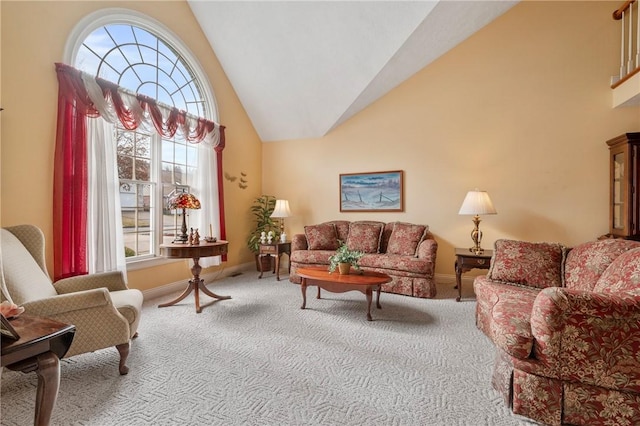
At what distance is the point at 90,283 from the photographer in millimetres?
2596

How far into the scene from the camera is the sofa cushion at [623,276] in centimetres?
176

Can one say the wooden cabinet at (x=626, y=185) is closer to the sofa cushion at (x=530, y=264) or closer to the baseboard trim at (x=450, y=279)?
the sofa cushion at (x=530, y=264)

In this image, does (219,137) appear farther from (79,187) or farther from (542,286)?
(542,286)

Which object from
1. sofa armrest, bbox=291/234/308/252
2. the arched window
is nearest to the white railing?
sofa armrest, bbox=291/234/308/252

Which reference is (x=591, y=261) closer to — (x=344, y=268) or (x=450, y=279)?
(x=344, y=268)

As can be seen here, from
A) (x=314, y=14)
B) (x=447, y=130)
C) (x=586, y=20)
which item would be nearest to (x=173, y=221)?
(x=314, y=14)

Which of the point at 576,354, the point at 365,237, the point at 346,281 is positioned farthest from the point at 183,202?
the point at 576,354

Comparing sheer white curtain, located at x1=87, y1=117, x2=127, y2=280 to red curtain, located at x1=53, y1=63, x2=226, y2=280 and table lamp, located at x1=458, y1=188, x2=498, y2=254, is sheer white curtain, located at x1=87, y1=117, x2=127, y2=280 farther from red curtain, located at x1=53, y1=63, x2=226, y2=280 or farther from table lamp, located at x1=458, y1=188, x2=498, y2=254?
table lamp, located at x1=458, y1=188, x2=498, y2=254

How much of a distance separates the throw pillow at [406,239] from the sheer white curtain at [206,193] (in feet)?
9.20

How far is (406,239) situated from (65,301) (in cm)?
396

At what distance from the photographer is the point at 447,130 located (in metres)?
4.82

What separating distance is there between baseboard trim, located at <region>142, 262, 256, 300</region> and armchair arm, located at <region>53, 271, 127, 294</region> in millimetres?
1280

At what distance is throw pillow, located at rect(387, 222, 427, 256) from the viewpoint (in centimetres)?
450

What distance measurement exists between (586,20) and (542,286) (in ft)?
12.9
